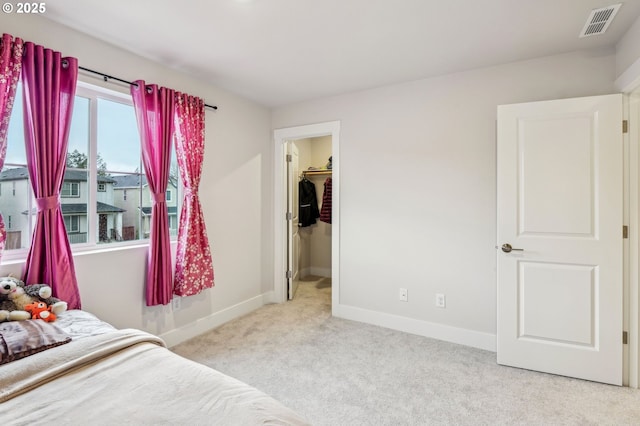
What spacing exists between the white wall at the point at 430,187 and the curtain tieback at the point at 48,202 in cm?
238

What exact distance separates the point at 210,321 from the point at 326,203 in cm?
238

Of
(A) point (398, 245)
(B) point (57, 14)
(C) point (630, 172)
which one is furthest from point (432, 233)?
(B) point (57, 14)

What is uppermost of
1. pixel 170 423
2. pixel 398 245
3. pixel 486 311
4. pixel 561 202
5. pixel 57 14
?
pixel 57 14

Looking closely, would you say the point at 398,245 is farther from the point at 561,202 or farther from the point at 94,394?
the point at 94,394

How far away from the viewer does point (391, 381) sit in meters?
2.14

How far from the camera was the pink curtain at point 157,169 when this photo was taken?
94.0 inches

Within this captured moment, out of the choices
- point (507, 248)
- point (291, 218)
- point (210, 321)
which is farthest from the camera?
point (291, 218)

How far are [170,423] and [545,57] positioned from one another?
3.28 metres

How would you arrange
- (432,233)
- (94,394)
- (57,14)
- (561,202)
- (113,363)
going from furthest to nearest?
(432,233), (561,202), (57,14), (113,363), (94,394)

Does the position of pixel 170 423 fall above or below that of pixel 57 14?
below

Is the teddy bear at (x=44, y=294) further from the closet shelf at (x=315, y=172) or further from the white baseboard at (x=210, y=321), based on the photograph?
the closet shelf at (x=315, y=172)

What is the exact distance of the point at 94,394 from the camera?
1.04m

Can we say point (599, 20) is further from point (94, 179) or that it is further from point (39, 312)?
point (39, 312)

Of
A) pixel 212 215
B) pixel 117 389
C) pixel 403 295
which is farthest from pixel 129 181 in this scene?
pixel 403 295
